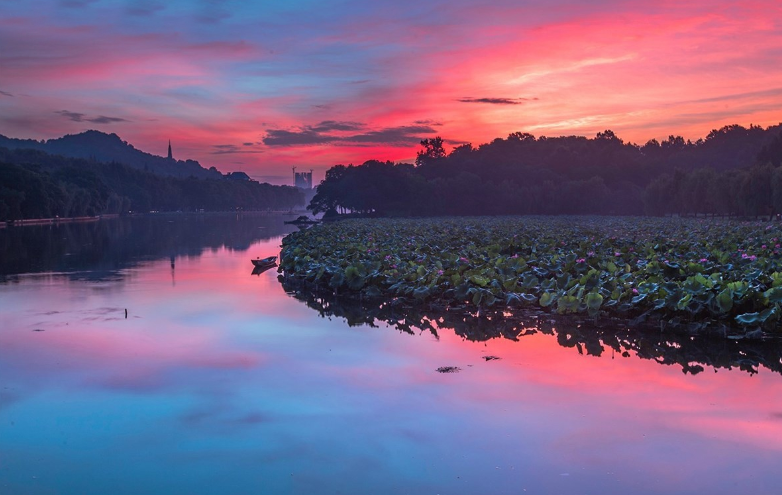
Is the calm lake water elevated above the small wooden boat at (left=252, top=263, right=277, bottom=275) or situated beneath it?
elevated above

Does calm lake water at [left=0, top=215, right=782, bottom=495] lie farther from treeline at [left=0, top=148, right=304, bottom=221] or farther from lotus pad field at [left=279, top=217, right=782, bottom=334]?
treeline at [left=0, top=148, right=304, bottom=221]

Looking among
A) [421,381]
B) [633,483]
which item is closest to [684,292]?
[421,381]

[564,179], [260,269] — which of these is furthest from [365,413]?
[564,179]

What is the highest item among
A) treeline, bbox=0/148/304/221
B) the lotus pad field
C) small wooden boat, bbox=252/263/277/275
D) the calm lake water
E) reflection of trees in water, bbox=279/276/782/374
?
treeline, bbox=0/148/304/221

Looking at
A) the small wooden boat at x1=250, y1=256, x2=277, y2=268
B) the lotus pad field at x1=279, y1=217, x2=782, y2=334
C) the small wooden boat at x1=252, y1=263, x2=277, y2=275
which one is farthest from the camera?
the small wooden boat at x1=250, y1=256, x2=277, y2=268

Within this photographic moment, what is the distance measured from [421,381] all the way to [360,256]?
1218cm

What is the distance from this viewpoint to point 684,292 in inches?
467

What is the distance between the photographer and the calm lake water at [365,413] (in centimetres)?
637

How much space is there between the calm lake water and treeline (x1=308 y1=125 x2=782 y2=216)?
6285cm

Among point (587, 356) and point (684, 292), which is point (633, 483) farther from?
point (684, 292)

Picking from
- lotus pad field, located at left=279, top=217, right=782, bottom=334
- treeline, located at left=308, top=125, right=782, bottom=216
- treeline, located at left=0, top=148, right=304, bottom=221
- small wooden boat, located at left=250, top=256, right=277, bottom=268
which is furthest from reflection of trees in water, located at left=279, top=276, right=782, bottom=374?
treeline, located at left=0, top=148, right=304, bottom=221

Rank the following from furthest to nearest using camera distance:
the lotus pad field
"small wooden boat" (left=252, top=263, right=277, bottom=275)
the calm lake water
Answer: "small wooden boat" (left=252, top=263, right=277, bottom=275)
the lotus pad field
the calm lake water

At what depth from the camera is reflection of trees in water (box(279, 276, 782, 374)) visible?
10.6 meters

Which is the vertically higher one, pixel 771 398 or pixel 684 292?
pixel 684 292
